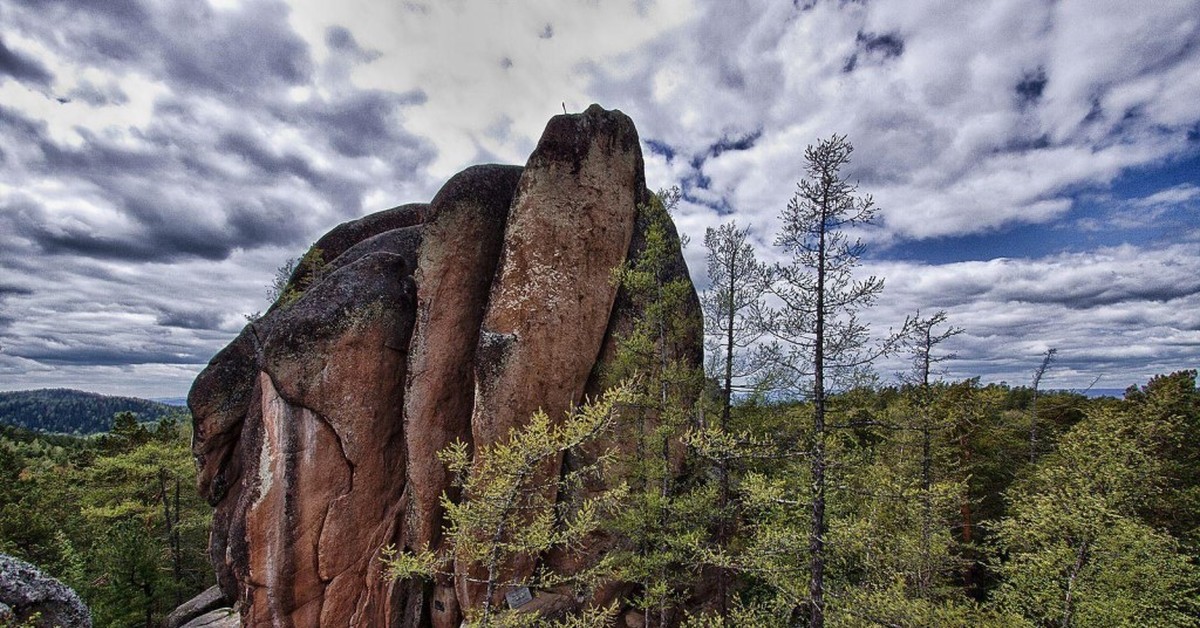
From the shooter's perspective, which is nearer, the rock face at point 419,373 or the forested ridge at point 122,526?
the rock face at point 419,373

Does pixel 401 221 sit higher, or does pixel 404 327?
pixel 401 221

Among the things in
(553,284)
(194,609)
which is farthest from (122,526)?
(553,284)

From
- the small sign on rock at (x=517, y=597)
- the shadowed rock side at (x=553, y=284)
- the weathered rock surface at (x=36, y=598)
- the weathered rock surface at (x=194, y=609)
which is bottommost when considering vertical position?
the weathered rock surface at (x=194, y=609)

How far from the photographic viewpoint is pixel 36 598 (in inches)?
446

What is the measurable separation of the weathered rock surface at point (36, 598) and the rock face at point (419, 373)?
3.90m

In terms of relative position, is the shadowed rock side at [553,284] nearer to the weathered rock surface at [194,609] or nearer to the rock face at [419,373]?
the rock face at [419,373]

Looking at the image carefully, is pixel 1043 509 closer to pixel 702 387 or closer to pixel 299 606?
pixel 702 387


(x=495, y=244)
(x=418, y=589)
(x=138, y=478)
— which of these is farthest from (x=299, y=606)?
(x=138, y=478)

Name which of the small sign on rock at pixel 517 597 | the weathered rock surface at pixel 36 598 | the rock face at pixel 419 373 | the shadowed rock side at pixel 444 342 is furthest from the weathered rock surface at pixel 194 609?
the small sign on rock at pixel 517 597

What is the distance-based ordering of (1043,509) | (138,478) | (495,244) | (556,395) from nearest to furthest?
(1043,509), (556,395), (495,244), (138,478)

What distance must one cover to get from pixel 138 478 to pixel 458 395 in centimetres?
2764

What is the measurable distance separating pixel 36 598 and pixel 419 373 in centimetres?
983

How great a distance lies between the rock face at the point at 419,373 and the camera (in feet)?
50.2

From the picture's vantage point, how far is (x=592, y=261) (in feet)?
53.2
